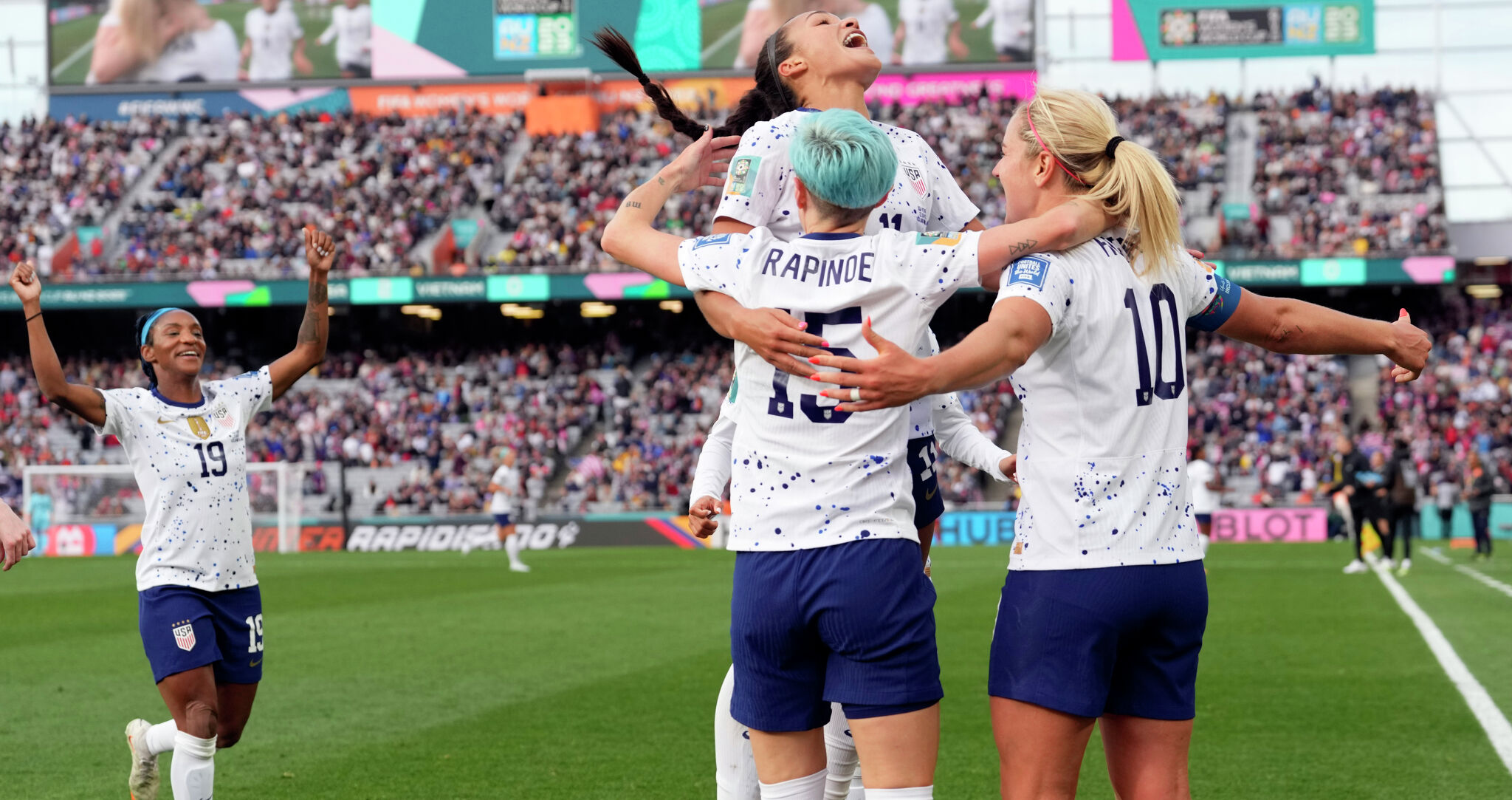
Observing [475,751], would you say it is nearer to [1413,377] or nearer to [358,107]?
[1413,377]

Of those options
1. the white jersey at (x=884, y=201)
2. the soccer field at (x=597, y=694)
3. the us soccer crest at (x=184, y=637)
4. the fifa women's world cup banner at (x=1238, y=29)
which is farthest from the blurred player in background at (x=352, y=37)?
the white jersey at (x=884, y=201)

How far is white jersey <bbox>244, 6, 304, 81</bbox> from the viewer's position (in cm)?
4666

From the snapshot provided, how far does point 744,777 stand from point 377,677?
7399 millimetres

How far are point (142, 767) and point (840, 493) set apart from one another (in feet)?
13.8

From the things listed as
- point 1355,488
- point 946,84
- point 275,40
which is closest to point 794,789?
point 1355,488

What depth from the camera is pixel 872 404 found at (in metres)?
3.16

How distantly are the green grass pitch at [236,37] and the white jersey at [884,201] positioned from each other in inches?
1791

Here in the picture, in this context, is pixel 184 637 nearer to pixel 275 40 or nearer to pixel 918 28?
pixel 918 28

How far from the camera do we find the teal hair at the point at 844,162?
11.1 ft

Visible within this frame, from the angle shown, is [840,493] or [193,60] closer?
[840,493]

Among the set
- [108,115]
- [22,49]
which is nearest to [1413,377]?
[108,115]

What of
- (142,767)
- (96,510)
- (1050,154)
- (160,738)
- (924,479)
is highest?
(1050,154)

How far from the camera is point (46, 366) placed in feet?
19.1

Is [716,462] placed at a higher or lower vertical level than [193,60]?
lower
